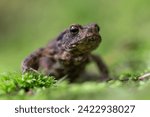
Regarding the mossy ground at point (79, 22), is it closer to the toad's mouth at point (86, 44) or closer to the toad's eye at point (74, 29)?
the toad's mouth at point (86, 44)

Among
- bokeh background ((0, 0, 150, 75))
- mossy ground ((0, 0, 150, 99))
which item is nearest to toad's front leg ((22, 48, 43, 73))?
mossy ground ((0, 0, 150, 99))

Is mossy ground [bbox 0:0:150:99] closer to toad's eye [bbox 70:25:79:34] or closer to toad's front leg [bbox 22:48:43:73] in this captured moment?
toad's front leg [bbox 22:48:43:73]

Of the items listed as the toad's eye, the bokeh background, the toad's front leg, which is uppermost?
the bokeh background

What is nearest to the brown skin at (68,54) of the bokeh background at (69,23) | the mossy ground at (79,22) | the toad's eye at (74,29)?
the toad's eye at (74,29)

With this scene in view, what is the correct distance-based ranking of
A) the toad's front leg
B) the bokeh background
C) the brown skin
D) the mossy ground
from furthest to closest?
the bokeh background, the brown skin, the toad's front leg, the mossy ground

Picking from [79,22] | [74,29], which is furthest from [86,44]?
[79,22]

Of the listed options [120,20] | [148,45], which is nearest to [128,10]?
[120,20]
